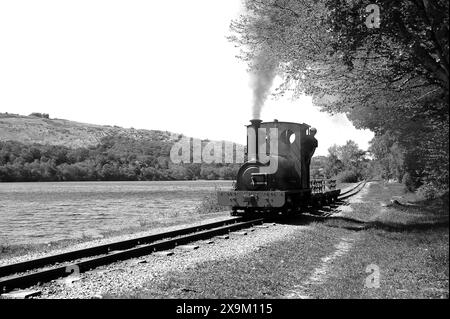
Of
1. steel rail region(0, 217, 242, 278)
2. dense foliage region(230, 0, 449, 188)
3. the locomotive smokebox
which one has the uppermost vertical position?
dense foliage region(230, 0, 449, 188)

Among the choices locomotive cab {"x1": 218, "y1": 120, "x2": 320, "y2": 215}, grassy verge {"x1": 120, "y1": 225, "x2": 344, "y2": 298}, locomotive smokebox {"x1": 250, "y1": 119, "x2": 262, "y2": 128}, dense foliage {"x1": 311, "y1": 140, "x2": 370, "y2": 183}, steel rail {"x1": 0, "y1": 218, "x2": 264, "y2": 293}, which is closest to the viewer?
grassy verge {"x1": 120, "y1": 225, "x2": 344, "y2": 298}

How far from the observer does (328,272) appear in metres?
8.36

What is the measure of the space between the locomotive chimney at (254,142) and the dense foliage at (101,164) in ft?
277

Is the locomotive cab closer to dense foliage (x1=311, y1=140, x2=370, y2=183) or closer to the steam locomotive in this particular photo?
the steam locomotive

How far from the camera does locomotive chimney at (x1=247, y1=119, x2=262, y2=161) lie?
56.4 ft

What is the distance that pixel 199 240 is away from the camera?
41.5ft

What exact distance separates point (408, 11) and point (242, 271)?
21.7ft

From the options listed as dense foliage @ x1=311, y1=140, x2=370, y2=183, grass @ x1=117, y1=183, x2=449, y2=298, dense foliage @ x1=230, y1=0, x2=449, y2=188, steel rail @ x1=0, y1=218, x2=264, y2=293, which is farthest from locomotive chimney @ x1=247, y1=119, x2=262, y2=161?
dense foliage @ x1=311, y1=140, x2=370, y2=183

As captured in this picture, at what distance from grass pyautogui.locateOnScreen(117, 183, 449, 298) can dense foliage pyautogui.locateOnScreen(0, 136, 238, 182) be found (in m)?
91.7

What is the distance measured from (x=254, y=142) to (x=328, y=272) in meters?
9.59

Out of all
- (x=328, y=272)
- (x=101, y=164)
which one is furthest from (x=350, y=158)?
(x=328, y=272)

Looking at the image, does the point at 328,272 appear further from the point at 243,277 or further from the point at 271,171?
the point at 271,171
